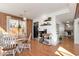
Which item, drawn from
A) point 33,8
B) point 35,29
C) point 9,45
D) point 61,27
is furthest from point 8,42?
point 61,27

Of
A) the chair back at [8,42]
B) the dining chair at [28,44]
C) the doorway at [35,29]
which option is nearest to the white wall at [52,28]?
the doorway at [35,29]

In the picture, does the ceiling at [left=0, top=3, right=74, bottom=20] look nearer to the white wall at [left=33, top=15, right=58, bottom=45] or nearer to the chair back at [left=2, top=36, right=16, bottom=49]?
the white wall at [left=33, top=15, right=58, bottom=45]

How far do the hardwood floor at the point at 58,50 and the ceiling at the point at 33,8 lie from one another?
56 cm

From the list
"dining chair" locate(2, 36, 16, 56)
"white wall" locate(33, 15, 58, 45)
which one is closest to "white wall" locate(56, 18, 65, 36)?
"white wall" locate(33, 15, 58, 45)

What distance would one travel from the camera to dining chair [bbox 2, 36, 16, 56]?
7.13ft

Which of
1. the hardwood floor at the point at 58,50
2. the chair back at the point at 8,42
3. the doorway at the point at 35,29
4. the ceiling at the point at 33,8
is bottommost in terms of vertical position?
the hardwood floor at the point at 58,50

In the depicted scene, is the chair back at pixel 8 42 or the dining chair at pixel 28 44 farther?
the dining chair at pixel 28 44

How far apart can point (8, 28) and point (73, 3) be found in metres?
1.42

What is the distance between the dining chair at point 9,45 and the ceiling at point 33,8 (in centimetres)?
54

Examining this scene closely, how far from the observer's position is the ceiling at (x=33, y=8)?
2146mm

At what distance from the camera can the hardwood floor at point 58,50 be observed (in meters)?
2.18

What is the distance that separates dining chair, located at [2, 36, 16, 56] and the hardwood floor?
0.48 feet

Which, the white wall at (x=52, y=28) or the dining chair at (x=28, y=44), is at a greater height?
the white wall at (x=52, y=28)

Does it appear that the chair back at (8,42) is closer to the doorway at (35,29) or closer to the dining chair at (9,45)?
the dining chair at (9,45)
